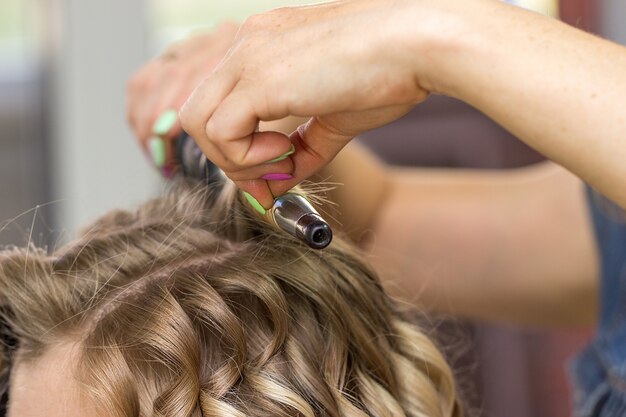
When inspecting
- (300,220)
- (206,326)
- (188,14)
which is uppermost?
(300,220)

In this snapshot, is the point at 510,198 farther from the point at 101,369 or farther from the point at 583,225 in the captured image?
the point at 101,369

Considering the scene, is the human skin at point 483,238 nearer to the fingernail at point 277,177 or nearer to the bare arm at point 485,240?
the bare arm at point 485,240

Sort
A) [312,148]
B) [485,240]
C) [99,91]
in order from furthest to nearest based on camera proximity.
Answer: [99,91] < [485,240] < [312,148]

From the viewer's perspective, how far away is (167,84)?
3.56 ft

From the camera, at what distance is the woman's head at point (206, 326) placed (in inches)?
30.7

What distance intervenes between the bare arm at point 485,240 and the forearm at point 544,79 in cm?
65

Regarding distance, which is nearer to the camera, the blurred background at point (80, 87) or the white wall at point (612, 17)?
the white wall at point (612, 17)

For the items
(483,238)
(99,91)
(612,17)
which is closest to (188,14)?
(99,91)

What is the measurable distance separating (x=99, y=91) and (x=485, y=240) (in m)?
1.45

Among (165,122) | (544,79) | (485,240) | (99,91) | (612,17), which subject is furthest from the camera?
(99,91)

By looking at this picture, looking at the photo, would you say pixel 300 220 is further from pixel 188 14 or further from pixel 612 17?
pixel 188 14

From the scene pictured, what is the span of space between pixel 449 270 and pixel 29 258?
29.2 inches

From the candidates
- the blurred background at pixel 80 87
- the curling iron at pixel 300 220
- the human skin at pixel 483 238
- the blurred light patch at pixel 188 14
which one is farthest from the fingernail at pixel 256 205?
the blurred light patch at pixel 188 14

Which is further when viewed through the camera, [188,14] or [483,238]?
[188,14]
